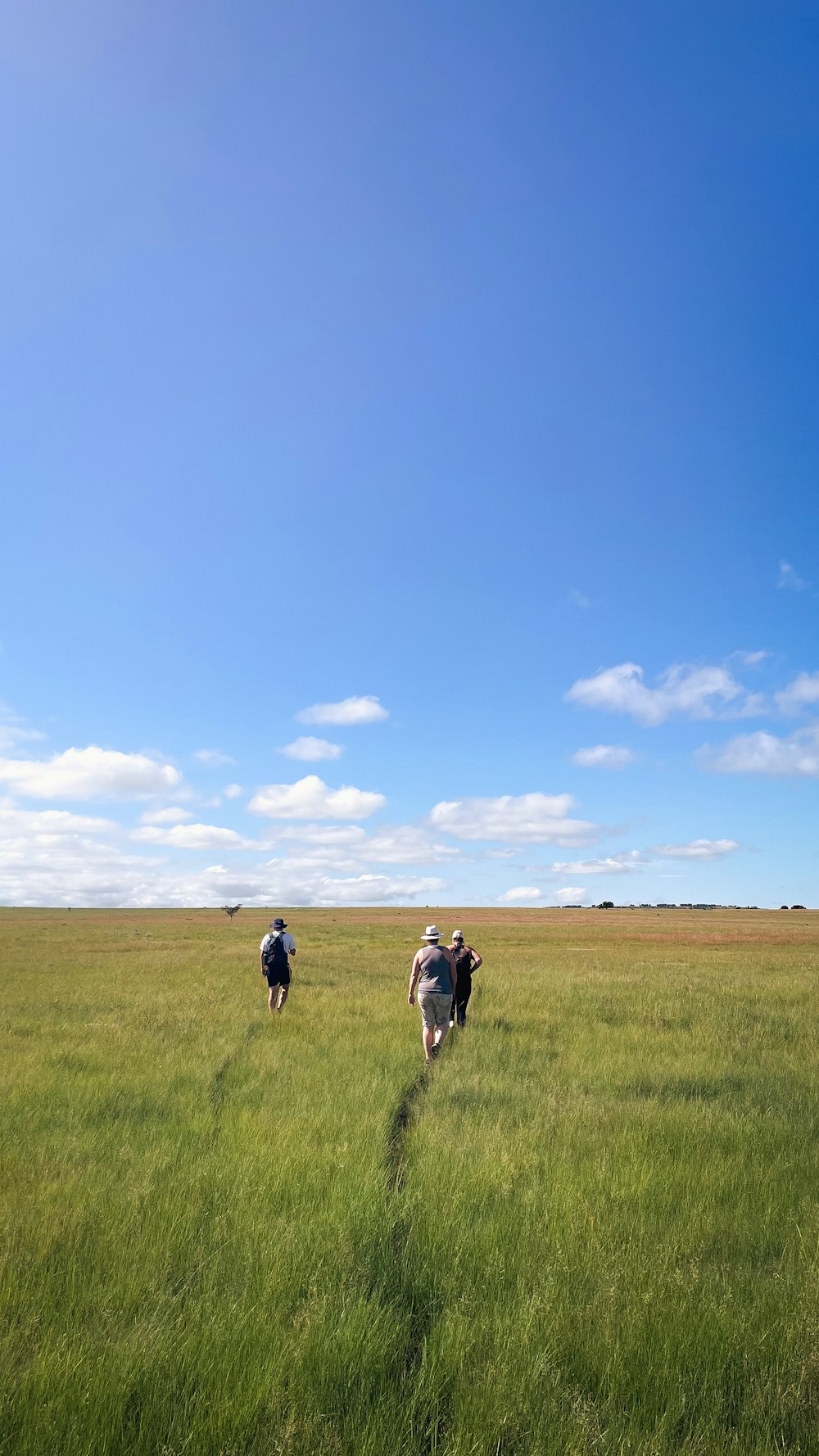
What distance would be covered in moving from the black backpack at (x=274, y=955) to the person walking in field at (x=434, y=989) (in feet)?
17.0

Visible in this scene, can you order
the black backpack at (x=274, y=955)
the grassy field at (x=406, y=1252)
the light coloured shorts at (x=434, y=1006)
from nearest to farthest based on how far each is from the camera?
the grassy field at (x=406, y=1252)
the light coloured shorts at (x=434, y=1006)
the black backpack at (x=274, y=955)

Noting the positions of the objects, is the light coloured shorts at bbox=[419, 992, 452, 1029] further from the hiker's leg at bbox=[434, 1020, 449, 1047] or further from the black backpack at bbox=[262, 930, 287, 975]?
the black backpack at bbox=[262, 930, 287, 975]

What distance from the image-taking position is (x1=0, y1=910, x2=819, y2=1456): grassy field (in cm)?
Result: 377

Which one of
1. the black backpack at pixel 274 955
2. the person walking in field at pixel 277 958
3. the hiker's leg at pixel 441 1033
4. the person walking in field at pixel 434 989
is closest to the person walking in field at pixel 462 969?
the person walking in field at pixel 434 989

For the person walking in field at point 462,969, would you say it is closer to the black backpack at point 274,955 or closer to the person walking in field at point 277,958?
the person walking in field at point 277,958

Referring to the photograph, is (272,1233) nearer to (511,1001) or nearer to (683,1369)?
(683,1369)

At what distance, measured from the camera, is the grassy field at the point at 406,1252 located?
377 centimetres

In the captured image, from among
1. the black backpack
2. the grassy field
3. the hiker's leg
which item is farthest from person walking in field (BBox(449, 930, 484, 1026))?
the black backpack

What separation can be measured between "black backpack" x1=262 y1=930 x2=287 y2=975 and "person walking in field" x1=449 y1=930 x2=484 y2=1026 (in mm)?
4084

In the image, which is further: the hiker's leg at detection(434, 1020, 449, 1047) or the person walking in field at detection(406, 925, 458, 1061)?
the hiker's leg at detection(434, 1020, 449, 1047)

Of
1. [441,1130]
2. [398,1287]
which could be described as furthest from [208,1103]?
[398,1287]

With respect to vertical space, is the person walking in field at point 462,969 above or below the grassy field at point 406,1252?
above

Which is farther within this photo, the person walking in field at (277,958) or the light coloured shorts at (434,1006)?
the person walking in field at (277,958)

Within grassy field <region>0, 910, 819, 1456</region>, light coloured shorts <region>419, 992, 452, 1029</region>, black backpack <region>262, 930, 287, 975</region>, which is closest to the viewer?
grassy field <region>0, 910, 819, 1456</region>
